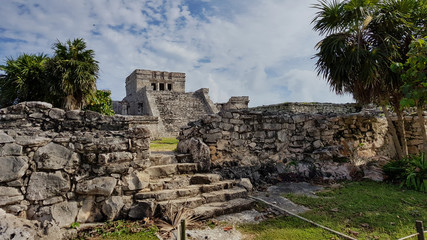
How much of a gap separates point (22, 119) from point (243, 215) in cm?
393

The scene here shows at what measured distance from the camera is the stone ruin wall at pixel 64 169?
296cm

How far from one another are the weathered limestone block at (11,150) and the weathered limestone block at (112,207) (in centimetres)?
130

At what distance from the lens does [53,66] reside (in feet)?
31.7

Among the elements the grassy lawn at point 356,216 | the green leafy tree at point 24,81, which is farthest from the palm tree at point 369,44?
the green leafy tree at point 24,81

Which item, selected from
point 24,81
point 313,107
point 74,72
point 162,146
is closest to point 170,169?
point 162,146

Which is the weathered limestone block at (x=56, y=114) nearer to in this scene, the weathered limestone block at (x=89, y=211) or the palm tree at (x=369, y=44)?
the weathered limestone block at (x=89, y=211)

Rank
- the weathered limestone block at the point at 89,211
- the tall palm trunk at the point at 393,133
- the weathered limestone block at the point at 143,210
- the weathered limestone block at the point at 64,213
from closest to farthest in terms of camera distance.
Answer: the weathered limestone block at the point at 64,213
the weathered limestone block at the point at 89,211
the weathered limestone block at the point at 143,210
the tall palm trunk at the point at 393,133

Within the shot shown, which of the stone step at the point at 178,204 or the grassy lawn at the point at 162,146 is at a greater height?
the grassy lawn at the point at 162,146

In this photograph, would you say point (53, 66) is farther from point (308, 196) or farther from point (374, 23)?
point (374, 23)

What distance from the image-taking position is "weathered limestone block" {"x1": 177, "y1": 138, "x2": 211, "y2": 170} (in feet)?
15.9

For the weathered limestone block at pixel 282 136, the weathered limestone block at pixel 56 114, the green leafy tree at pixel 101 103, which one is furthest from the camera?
the green leafy tree at pixel 101 103

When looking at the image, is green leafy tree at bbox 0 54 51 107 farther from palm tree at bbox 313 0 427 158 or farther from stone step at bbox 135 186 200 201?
palm tree at bbox 313 0 427 158

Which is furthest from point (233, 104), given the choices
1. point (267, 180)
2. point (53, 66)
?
point (267, 180)

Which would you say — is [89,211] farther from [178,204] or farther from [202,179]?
[202,179]
